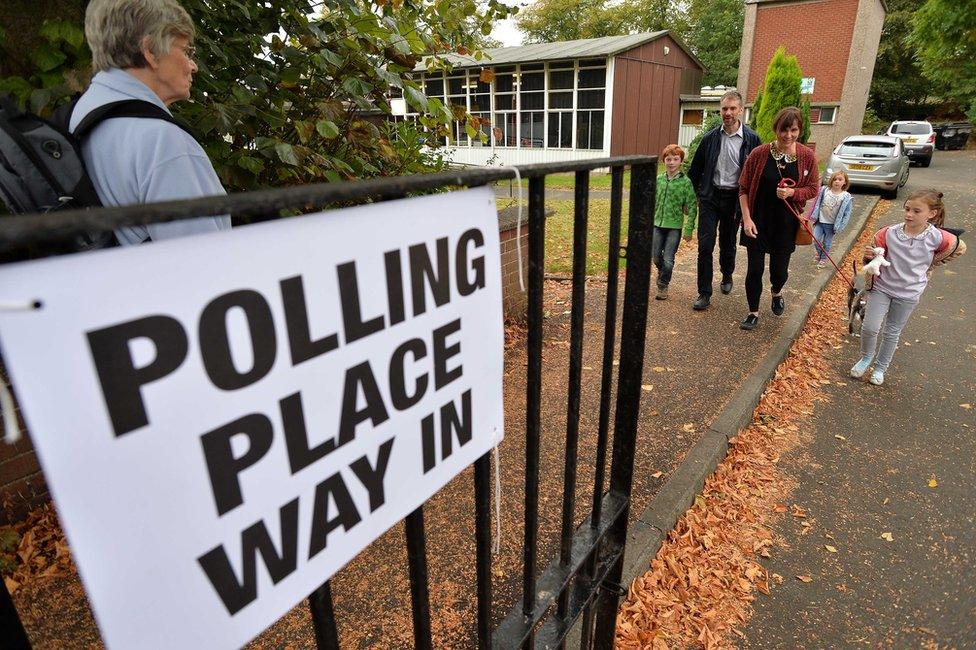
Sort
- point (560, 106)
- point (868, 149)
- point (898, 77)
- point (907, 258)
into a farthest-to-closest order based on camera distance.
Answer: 1. point (898, 77)
2. point (560, 106)
3. point (868, 149)
4. point (907, 258)

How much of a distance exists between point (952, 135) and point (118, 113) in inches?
1593

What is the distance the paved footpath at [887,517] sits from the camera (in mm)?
2453

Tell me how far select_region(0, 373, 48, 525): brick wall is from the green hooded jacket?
5.28m

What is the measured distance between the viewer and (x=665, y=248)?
6.05 metres

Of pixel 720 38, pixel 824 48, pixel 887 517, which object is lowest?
pixel 887 517

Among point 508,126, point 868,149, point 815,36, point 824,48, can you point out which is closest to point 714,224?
point 868,149

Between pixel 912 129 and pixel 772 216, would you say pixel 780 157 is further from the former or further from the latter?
pixel 912 129

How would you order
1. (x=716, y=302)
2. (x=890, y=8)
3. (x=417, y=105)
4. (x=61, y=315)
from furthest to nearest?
(x=890, y=8), (x=716, y=302), (x=417, y=105), (x=61, y=315)

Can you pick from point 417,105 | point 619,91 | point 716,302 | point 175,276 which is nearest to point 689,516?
point 417,105

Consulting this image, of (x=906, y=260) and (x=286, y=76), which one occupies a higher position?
(x=286, y=76)

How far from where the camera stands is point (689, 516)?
3047mm

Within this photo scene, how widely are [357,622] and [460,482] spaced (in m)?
1.04

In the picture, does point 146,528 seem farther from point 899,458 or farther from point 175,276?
point 899,458

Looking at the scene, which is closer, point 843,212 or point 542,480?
point 542,480
